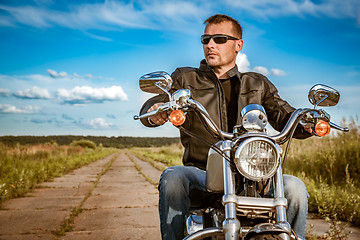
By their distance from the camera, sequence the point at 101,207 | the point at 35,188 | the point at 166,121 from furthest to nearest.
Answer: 1. the point at 35,188
2. the point at 101,207
3. the point at 166,121

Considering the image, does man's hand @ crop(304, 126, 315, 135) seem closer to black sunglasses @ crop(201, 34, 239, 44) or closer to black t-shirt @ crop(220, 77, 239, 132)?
black t-shirt @ crop(220, 77, 239, 132)

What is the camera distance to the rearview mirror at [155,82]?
1797 millimetres

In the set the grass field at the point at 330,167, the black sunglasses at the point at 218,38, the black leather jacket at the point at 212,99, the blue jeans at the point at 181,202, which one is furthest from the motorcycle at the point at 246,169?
the grass field at the point at 330,167

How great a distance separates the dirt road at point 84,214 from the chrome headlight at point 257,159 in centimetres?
254

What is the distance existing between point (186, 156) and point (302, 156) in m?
A: 5.55

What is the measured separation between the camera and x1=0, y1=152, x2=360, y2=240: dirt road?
4.00m

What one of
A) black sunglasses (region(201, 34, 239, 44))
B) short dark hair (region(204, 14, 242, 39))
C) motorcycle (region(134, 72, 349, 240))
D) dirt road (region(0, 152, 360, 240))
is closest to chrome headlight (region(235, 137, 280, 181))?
motorcycle (region(134, 72, 349, 240))

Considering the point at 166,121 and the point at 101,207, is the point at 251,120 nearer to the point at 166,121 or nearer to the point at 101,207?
the point at 166,121

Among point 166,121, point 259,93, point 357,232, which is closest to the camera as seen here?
point 166,121

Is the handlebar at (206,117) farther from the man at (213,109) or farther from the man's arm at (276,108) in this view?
the man's arm at (276,108)

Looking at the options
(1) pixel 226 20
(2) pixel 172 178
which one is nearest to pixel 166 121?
(2) pixel 172 178

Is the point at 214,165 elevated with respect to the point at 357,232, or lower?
elevated

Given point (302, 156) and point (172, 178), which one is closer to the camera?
point (172, 178)

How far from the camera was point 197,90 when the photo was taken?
8.81 feet
